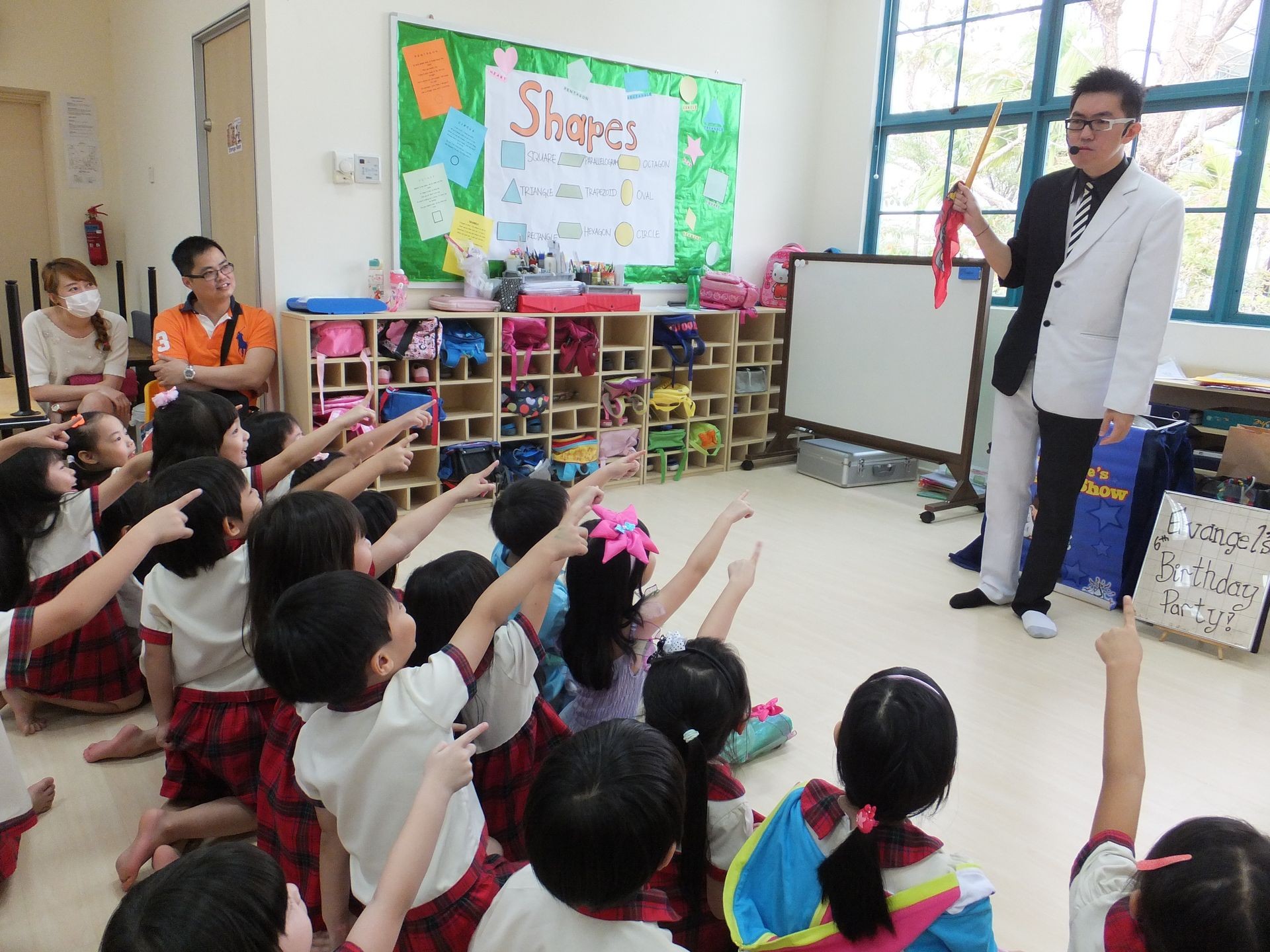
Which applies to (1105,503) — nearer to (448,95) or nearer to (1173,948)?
(1173,948)

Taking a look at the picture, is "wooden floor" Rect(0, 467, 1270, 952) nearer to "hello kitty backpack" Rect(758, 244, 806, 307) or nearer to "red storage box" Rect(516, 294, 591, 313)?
"red storage box" Rect(516, 294, 591, 313)

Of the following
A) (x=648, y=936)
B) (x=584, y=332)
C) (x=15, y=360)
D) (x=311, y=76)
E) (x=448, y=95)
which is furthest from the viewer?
(x=584, y=332)

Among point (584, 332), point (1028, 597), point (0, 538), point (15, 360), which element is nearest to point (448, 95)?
point (584, 332)

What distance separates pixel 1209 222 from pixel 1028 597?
2.28 meters

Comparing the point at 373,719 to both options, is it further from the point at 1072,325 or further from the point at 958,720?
the point at 1072,325

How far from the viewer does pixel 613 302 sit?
465 centimetres

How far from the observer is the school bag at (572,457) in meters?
4.61

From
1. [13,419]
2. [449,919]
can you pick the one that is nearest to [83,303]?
[13,419]

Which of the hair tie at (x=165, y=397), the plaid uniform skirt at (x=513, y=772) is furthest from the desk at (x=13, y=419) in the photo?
the plaid uniform skirt at (x=513, y=772)

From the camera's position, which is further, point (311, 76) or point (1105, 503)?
point (311, 76)

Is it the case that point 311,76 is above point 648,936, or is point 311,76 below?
above

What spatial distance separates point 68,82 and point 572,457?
4201mm

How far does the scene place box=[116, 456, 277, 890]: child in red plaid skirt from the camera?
5.77ft

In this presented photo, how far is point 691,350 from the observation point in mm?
4926
